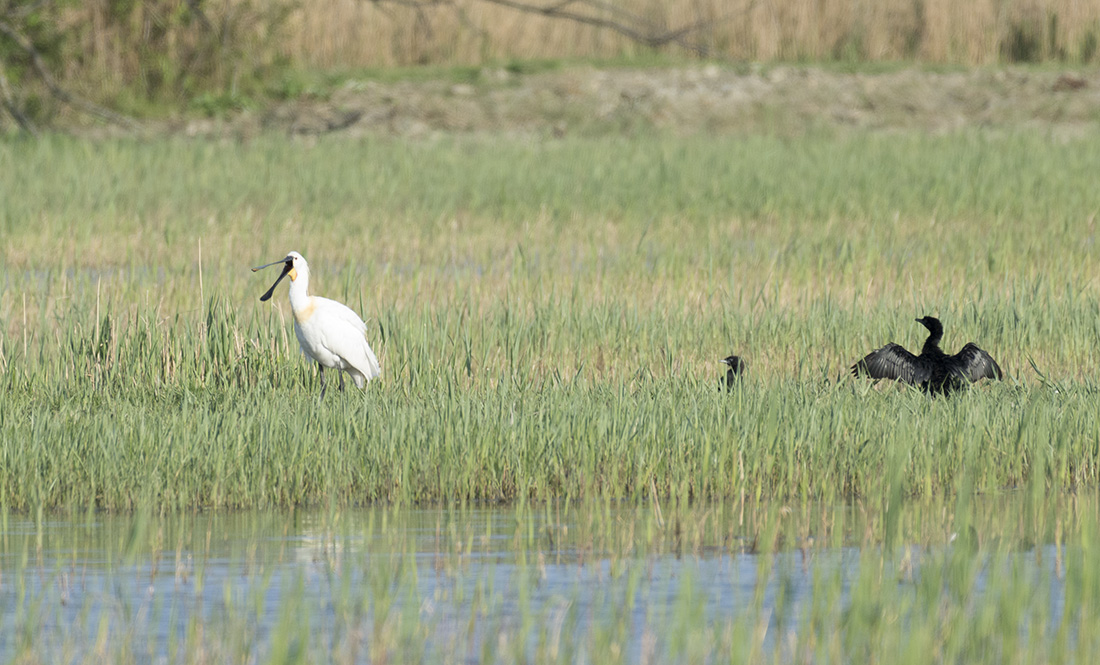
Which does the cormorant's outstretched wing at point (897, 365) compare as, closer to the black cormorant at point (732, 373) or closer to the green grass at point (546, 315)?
the green grass at point (546, 315)

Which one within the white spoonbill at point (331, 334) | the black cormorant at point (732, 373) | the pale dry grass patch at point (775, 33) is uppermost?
the pale dry grass patch at point (775, 33)

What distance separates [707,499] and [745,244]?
733cm

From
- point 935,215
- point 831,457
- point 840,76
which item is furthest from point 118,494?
point 840,76

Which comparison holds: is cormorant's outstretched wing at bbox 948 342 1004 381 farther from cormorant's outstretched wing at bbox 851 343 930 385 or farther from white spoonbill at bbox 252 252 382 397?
white spoonbill at bbox 252 252 382 397

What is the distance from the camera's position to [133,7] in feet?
69.0

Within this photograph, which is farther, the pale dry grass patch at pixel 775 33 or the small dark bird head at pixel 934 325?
the pale dry grass patch at pixel 775 33

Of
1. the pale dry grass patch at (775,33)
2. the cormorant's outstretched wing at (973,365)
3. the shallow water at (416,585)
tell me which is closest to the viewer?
the shallow water at (416,585)

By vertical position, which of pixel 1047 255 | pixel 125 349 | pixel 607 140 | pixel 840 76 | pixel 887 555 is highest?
pixel 840 76

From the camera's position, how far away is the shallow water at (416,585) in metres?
4.30

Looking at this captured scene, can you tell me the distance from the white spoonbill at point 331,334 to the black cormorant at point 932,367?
2402 millimetres

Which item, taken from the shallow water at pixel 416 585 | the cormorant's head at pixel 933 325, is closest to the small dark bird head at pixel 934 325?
the cormorant's head at pixel 933 325

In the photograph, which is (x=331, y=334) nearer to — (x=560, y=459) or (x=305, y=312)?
(x=305, y=312)

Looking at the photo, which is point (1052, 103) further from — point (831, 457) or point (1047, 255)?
point (831, 457)

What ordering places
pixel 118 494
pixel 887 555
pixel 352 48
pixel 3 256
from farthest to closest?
pixel 352 48 < pixel 3 256 < pixel 118 494 < pixel 887 555
